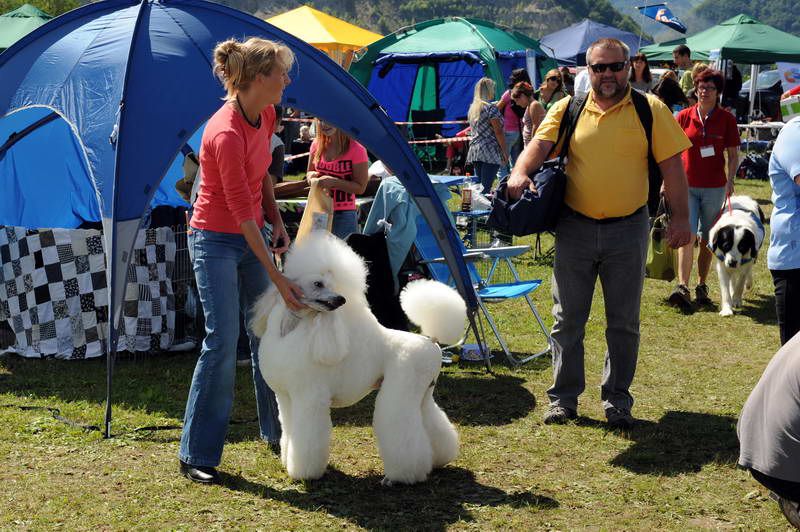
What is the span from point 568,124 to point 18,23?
15309 mm

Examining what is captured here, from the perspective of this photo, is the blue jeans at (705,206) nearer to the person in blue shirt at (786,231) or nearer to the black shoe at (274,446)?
the person in blue shirt at (786,231)

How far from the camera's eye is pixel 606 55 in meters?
4.74

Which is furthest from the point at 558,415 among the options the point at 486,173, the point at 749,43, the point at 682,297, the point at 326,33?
the point at 749,43

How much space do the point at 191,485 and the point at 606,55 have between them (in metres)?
2.94

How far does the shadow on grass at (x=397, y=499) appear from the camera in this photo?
3969 millimetres

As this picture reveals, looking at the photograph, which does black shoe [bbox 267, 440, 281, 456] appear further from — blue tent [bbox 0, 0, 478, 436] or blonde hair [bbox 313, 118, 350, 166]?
blonde hair [bbox 313, 118, 350, 166]

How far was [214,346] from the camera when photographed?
417 centimetres

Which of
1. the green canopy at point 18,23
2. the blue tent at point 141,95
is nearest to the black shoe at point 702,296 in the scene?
the blue tent at point 141,95

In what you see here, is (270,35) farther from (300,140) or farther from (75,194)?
(300,140)

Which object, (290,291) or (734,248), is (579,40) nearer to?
(734,248)

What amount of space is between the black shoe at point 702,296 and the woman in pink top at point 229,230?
17.3 feet

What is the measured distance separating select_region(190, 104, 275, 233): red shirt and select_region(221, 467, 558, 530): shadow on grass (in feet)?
4.04

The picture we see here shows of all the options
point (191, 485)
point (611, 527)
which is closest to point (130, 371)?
point (191, 485)

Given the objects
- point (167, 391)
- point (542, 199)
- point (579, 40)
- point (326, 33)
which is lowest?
point (167, 391)
